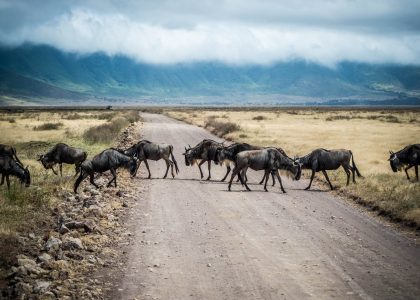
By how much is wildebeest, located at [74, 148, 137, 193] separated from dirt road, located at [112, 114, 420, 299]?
2200mm

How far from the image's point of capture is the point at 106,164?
18.8 metres

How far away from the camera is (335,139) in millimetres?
46594

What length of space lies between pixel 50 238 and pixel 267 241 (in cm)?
545

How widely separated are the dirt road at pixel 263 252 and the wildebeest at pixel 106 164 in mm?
2200

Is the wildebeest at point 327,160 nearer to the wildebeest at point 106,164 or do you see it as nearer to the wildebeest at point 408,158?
the wildebeest at point 408,158

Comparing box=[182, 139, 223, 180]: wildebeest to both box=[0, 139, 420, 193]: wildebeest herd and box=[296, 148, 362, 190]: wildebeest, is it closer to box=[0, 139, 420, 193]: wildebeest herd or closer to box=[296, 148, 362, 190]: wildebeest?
box=[0, 139, 420, 193]: wildebeest herd

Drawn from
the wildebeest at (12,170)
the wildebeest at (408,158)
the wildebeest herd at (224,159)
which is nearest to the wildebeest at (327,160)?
the wildebeest herd at (224,159)

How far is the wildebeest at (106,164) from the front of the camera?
58.9ft

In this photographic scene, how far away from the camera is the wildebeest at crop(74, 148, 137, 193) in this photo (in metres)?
18.0

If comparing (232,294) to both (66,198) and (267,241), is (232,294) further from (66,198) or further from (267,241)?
(66,198)

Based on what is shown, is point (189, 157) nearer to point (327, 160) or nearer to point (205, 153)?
point (205, 153)

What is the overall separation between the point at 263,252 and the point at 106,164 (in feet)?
31.3

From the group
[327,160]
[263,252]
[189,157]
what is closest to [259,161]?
[327,160]

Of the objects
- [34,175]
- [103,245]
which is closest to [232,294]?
[103,245]
